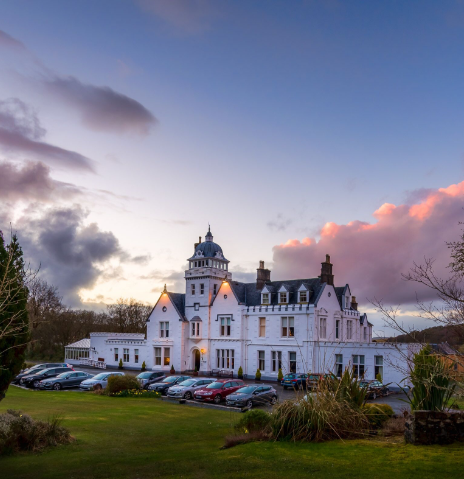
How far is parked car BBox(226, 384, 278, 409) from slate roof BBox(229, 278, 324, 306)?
19.6 m

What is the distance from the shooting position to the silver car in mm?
33213

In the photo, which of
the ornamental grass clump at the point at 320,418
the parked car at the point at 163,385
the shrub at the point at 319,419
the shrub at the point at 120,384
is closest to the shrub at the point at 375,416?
the ornamental grass clump at the point at 320,418

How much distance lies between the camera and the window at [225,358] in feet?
172

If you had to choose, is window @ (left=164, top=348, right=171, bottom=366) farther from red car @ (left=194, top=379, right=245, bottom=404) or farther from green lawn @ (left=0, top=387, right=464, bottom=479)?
green lawn @ (left=0, top=387, right=464, bottom=479)

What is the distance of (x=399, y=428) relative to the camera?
1672 cm

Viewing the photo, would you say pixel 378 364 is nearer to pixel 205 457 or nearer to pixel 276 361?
pixel 276 361

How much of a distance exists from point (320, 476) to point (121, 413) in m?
16.0

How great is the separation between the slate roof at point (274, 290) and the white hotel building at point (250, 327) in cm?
11

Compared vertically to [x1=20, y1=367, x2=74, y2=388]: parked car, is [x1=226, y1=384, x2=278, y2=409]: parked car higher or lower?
higher

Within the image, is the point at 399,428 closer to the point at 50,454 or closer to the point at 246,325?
the point at 50,454

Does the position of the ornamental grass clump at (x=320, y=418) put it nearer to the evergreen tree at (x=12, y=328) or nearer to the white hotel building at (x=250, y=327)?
the evergreen tree at (x=12, y=328)

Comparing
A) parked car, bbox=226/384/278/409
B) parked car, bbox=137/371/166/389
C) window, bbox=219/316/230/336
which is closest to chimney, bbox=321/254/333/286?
window, bbox=219/316/230/336

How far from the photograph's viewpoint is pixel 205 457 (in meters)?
14.8

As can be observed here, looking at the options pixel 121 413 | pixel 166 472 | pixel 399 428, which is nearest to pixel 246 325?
pixel 121 413
